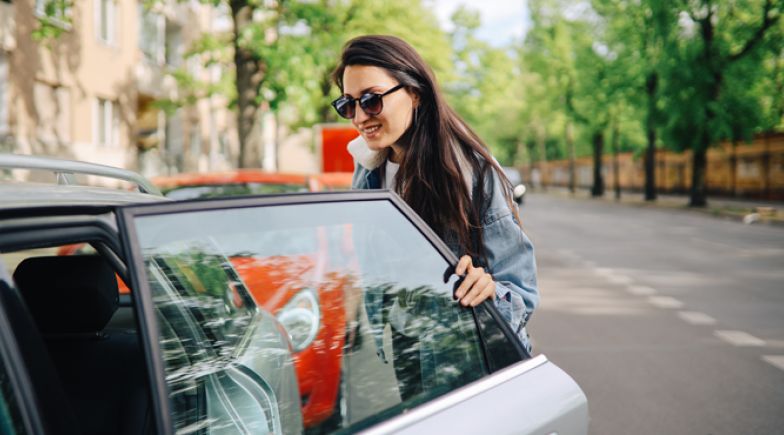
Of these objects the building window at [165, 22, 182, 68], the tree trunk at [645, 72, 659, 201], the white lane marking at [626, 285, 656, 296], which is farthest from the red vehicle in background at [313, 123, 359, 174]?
the tree trunk at [645, 72, 659, 201]

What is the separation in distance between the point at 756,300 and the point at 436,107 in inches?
304

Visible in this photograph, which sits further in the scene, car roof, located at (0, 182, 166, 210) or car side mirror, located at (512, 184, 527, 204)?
car side mirror, located at (512, 184, 527, 204)

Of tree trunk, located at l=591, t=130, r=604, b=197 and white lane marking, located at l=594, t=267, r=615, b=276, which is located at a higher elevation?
tree trunk, located at l=591, t=130, r=604, b=197

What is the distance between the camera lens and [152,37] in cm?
2744

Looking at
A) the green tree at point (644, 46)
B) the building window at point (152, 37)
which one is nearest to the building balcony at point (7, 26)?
the building window at point (152, 37)

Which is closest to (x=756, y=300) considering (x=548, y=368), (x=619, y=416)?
(x=619, y=416)

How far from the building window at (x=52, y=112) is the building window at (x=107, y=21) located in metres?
3.04

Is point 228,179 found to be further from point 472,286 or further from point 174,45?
point 174,45

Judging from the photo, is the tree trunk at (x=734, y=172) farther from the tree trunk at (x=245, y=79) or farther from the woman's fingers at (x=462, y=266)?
the woman's fingers at (x=462, y=266)

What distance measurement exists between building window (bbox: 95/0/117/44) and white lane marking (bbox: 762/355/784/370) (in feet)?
70.7

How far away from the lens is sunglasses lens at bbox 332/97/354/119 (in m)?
2.34

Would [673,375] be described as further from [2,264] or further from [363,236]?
[2,264]

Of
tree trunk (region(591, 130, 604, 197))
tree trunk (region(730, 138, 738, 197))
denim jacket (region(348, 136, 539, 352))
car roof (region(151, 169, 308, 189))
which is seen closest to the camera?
denim jacket (region(348, 136, 539, 352))

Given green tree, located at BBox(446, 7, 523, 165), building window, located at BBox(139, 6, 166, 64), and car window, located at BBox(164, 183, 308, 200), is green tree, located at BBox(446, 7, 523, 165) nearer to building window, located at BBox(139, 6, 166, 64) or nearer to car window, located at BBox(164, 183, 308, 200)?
building window, located at BBox(139, 6, 166, 64)
